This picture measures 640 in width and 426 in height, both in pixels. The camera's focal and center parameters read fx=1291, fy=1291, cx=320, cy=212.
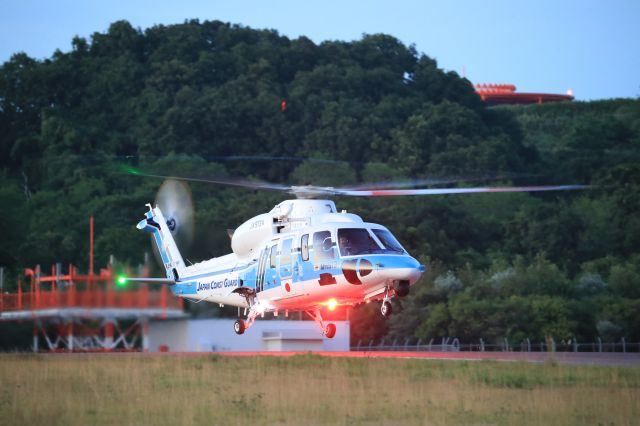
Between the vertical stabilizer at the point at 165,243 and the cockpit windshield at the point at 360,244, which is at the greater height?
the vertical stabilizer at the point at 165,243

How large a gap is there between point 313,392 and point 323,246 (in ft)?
17.7

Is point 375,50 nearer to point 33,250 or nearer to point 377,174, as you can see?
point 377,174

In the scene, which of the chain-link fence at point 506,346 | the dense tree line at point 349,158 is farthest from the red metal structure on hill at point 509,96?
the chain-link fence at point 506,346

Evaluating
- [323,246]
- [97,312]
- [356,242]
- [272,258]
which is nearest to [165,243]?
[97,312]

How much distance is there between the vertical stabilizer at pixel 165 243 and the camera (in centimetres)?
4050

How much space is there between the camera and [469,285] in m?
67.8

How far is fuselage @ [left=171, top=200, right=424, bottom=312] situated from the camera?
3120cm

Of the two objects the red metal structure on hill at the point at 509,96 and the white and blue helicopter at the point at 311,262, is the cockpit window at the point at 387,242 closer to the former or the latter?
the white and blue helicopter at the point at 311,262

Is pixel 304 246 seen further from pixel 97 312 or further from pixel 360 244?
pixel 97 312

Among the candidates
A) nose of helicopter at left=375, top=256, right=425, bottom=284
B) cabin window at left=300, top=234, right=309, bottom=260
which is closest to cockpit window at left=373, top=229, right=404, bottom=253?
nose of helicopter at left=375, top=256, right=425, bottom=284

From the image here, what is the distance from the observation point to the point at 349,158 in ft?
363

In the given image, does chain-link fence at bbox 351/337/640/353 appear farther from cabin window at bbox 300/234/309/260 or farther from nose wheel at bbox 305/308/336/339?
cabin window at bbox 300/234/309/260

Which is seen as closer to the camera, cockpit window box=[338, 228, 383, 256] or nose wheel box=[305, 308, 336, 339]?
cockpit window box=[338, 228, 383, 256]

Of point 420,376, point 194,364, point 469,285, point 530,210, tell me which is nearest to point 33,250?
point 469,285
